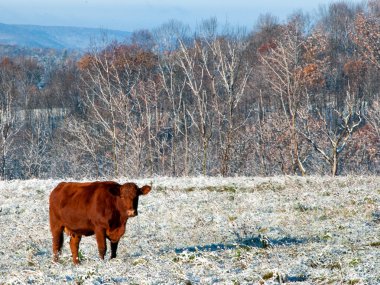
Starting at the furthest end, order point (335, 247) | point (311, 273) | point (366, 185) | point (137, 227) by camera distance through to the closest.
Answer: point (366, 185)
point (137, 227)
point (335, 247)
point (311, 273)

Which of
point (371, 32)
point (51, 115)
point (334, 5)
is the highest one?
point (334, 5)

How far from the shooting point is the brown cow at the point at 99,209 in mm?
10602

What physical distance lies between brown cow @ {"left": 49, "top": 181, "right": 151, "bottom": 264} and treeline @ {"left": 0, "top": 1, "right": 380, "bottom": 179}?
1760cm

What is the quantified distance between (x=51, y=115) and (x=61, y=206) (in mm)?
92741

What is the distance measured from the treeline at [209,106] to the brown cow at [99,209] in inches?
693

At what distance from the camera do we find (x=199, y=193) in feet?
64.7

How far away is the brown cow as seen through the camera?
10.6m

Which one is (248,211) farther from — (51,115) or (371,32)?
(51,115)

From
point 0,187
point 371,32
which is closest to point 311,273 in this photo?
point 0,187

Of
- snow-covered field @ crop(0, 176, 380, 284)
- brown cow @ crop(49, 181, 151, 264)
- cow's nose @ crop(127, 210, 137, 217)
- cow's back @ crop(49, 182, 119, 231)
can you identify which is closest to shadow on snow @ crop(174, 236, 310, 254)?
snow-covered field @ crop(0, 176, 380, 284)

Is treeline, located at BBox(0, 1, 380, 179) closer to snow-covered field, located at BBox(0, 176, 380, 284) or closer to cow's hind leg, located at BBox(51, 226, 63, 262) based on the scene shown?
snow-covered field, located at BBox(0, 176, 380, 284)

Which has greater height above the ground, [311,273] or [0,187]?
[311,273]

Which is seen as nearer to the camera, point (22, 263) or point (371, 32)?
point (22, 263)

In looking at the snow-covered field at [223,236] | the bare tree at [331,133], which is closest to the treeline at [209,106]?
the bare tree at [331,133]
